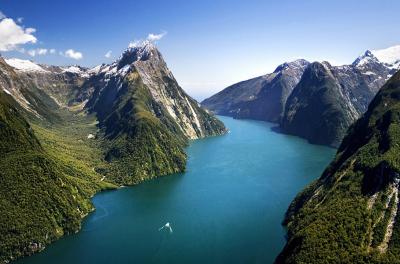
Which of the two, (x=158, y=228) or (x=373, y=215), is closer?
Result: (x=373, y=215)

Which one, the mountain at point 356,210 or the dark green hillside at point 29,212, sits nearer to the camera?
the mountain at point 356,210

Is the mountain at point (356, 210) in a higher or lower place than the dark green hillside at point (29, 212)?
lower

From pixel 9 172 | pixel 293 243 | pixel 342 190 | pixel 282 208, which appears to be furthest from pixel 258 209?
pixel 9 172

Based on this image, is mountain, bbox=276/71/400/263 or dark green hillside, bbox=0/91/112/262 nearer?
mountain, bbox=276/71/400/263

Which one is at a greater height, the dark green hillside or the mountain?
the dark green hillside

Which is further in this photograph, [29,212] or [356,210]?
[29,212]

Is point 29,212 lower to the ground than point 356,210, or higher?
higher

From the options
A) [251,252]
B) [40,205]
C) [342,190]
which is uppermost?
[40,205]

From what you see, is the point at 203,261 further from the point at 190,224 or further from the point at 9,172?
the point at 9,172
